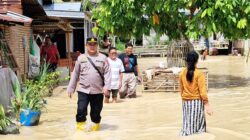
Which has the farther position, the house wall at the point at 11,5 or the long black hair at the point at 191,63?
the house wall at the point at 11,5

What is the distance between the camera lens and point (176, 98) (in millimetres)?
12977

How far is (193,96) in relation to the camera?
283 inches

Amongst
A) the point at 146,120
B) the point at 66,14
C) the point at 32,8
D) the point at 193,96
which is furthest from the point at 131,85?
the point at 66,14

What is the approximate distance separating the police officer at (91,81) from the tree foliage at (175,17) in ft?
19.0

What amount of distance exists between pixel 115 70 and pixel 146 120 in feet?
9.69

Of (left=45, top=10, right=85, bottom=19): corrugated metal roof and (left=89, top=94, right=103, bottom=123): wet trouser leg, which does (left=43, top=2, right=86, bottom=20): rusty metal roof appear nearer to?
(left=45, top=10, right=85, bottom=19): corrugated metal roof

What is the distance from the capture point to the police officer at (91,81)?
8.26 m

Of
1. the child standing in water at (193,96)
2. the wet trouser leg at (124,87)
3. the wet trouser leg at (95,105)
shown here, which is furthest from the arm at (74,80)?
the wet trouser leg at (124,87)

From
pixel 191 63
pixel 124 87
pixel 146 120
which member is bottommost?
pixel 146 120

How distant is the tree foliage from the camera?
44.4 feet

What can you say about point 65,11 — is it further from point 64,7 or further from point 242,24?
point 242,24

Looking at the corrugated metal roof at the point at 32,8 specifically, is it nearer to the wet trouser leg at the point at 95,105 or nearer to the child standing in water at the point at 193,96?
the wet trouser leg at the point at 95,105

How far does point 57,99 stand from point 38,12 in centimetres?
387

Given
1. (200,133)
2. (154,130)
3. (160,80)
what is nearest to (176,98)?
(160,80)
